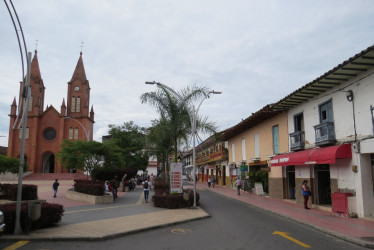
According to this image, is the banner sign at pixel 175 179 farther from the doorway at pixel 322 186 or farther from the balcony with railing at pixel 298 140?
the doorway at pixel 322 186

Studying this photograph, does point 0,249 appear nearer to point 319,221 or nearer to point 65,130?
point 319,221

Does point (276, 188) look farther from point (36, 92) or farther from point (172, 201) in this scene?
point (36, 92)

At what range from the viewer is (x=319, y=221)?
452 inches

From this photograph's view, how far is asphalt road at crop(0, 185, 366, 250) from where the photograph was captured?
7719 millimetres

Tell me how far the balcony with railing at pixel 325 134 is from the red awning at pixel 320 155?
0.39 m

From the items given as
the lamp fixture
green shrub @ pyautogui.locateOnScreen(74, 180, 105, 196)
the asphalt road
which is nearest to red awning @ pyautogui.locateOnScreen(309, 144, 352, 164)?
the lamp fixture

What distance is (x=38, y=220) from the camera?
9.39 metres

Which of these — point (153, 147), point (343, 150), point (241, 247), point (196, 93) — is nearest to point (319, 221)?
point (343, 150)

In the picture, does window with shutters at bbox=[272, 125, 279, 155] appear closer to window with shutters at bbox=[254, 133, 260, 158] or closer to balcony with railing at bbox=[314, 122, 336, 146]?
window with shutters at bbox=[254, 133, 260, 158]

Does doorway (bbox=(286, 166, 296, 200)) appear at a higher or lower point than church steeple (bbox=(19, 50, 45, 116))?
lower

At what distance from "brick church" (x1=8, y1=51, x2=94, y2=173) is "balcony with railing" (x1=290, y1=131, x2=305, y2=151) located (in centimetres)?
4441

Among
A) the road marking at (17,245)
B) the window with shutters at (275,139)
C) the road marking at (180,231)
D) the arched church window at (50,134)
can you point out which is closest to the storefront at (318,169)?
the window with shutters at (275,139)

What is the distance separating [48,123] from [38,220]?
5285cm

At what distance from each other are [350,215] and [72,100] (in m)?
54.4
